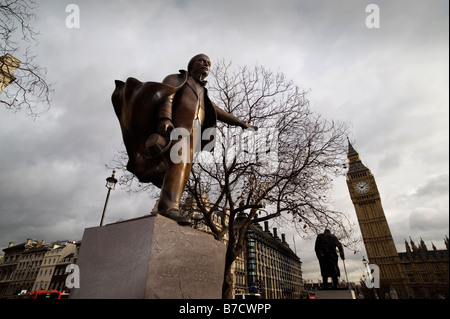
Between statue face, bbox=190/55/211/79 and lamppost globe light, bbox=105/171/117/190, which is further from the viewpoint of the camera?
lamppost globe light, bbox=105/171/117/190

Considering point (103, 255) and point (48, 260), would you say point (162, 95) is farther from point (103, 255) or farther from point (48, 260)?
point (48, 260)

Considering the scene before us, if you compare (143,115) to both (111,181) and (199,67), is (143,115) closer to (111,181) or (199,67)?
(199,67)

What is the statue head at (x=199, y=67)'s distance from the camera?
10.7ft

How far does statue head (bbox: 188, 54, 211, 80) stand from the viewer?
3.25m

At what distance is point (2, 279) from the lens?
59.5m

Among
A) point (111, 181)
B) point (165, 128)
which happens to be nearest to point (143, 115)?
point (165, 128)

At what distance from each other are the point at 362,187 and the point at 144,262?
105 metres

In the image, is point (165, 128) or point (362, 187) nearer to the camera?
point (165, 128)

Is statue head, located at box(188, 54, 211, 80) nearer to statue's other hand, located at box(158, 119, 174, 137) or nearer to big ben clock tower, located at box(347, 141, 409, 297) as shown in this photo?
statue's other hand, located at box(158, 119, 174, 137)

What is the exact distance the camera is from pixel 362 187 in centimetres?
8850

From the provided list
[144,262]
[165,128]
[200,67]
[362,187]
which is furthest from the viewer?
[362,187]

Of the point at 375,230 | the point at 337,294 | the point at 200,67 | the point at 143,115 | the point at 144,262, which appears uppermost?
the point at 375,230

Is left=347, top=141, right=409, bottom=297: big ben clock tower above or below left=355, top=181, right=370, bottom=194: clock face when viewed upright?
below

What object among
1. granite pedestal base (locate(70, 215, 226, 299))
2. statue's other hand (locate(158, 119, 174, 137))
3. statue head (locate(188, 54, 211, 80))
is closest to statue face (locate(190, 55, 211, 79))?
statue head (locate(188, 54, 211, 80))
